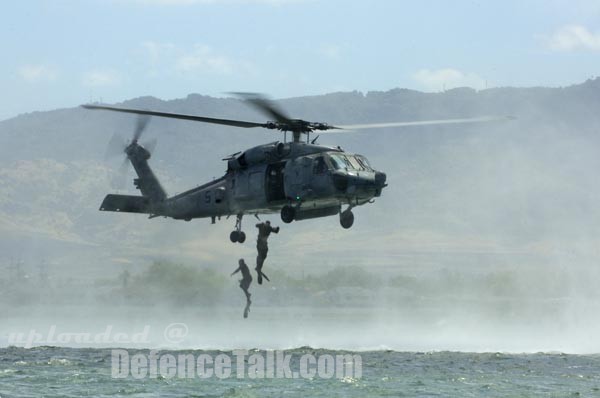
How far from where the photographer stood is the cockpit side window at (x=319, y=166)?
158 ft

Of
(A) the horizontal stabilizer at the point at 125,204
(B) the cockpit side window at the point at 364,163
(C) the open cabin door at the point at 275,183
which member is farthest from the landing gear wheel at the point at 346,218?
(A) the horizontal stabilizer at the point at 125,204

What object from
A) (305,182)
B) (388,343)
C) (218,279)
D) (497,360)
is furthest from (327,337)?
(305,182)

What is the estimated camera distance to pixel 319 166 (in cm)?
4834

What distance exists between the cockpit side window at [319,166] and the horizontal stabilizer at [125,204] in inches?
446

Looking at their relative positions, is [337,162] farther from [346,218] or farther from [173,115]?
[173,115]

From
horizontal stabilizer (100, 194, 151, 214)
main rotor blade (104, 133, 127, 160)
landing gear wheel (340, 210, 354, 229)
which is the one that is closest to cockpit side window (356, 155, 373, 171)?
landing gear wheel (340, 210, 354, 229)

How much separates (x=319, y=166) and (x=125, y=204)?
12.1 meters

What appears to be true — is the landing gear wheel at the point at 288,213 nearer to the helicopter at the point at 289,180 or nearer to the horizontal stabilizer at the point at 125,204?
the helicopter at the point at 289,180

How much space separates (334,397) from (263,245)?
8605 mm

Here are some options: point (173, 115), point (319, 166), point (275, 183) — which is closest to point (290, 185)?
point (275, 183)

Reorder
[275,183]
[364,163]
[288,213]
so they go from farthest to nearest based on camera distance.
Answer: [275,183] → [364,163] → [288,213]

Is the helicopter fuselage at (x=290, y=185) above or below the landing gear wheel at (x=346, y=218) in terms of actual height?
above

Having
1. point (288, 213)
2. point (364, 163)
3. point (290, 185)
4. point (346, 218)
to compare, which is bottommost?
point (346, 218)

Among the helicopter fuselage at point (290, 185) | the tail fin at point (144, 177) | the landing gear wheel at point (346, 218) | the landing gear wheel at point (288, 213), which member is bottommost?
the landing gear wheel at point (346, 218)
